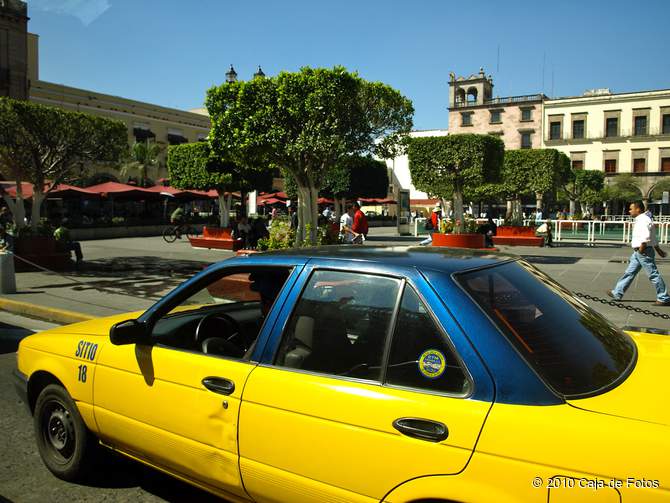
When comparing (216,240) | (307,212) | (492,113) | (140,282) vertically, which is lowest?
(140,282)

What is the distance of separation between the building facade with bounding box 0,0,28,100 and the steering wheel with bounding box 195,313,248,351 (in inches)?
1535

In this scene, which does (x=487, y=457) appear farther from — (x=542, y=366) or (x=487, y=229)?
(x=487, y=229)

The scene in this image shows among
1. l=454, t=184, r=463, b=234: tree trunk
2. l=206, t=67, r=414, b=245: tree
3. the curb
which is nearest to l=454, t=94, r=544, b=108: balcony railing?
l=454, t=184, r=463, b=234: tree trunk

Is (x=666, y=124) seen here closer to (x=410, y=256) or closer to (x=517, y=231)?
Result: (x=517, y=231)

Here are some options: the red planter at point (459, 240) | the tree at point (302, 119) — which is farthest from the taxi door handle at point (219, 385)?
the red planter at point (459, 240)

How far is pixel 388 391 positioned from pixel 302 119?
37.8 ft

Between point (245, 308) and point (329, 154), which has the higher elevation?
point (329, 154)

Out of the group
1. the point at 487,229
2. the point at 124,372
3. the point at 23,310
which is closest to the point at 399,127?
the point at 487,229

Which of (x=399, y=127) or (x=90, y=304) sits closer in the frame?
(x=90, y=304)

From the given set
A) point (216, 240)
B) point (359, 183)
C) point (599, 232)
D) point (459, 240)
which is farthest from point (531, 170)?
point (216, 240)

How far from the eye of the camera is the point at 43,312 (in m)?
8.47

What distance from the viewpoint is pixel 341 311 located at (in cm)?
258

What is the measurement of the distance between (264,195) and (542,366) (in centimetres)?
4303

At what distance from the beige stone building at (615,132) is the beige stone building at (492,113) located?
1484 mm
